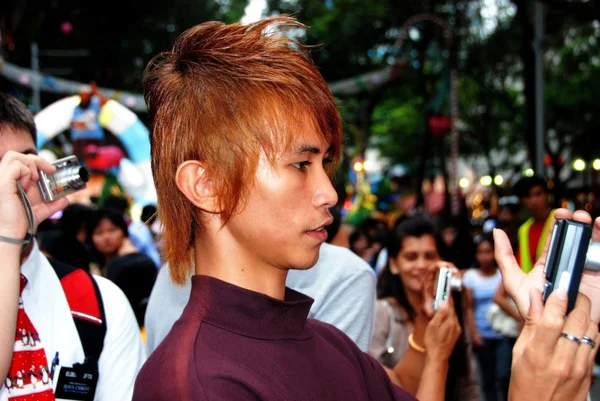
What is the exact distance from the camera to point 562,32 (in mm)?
24250

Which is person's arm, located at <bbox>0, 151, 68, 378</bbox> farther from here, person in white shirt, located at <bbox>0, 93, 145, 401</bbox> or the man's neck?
the man's neck

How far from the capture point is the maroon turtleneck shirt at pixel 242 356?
4.70 feet

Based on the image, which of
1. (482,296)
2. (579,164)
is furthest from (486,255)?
(579,164)

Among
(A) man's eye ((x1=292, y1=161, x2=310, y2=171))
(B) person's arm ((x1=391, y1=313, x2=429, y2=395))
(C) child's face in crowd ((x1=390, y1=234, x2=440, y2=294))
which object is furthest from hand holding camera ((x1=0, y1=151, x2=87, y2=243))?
(C) child's face in crowd ((x1=390, y1=234, x2=440, y2=294))

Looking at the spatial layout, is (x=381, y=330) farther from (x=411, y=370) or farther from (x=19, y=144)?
(x=19, y=144)

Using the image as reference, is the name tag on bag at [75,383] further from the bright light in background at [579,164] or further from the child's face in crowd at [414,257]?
the bright light in background at [579,164]

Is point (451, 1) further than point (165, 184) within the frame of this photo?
Yes

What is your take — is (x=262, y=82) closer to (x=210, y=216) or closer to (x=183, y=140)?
(x=183, y=140)

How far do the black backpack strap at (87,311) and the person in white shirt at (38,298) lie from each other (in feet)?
0.06

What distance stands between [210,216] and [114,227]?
15.5ft

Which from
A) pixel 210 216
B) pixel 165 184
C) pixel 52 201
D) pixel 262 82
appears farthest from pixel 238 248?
pixel 52 201

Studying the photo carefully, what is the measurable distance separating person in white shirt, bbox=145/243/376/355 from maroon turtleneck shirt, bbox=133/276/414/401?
101cm

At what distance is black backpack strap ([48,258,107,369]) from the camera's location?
7.37 ft

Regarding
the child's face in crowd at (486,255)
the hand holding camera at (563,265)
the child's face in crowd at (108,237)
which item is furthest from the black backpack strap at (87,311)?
the child's face in crowd at (486,255)
